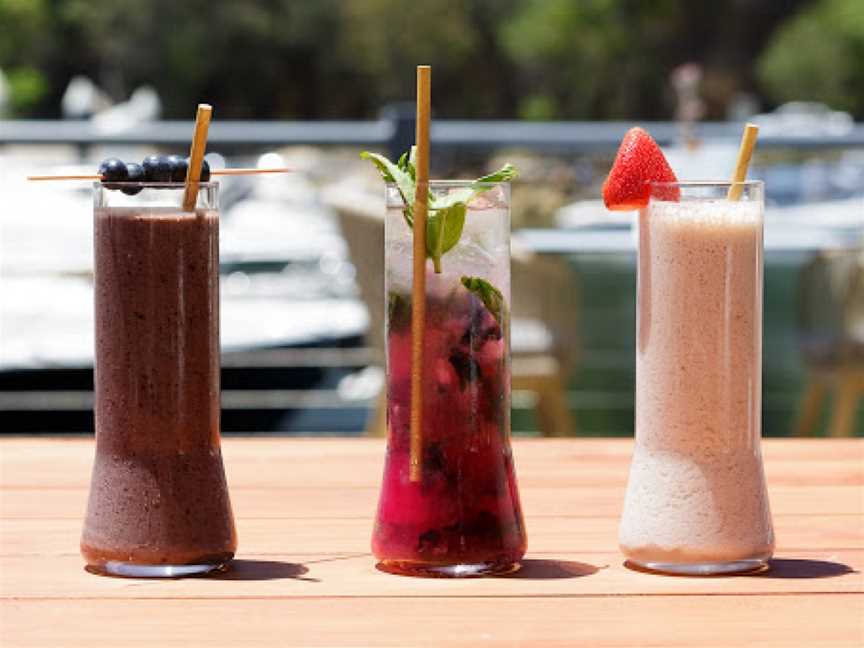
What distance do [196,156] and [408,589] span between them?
267 millimetres

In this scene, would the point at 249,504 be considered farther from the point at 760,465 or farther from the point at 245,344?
the point at 245,344

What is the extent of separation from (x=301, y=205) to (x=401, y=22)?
31070 millimetres

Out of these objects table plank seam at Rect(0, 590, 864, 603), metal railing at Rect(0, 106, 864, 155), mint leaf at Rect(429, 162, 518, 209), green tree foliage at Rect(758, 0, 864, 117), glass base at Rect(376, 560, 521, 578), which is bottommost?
table plank seam at Rect(0, 590, 864, 603)

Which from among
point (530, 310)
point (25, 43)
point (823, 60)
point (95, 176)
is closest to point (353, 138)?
point (530, 310)

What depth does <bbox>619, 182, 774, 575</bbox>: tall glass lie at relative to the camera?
0.90 metres

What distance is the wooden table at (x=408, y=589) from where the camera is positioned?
0.77 m

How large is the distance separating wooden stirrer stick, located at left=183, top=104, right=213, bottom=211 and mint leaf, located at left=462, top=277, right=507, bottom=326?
16cm

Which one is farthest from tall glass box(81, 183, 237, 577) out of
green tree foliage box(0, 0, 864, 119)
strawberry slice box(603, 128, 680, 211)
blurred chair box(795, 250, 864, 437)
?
green tree foliage box(0, 0, 864, 119)

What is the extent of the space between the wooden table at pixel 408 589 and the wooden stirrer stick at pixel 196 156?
8.6 inches

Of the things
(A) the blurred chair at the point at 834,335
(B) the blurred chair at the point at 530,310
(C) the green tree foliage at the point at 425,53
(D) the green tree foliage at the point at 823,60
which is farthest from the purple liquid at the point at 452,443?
(C) the green tree foliage at the point at 425,53

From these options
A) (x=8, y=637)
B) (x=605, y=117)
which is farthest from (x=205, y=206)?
(x=605, y=117)

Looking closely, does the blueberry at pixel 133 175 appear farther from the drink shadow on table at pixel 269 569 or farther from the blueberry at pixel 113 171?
the drink shadow on table at pixel 269 569

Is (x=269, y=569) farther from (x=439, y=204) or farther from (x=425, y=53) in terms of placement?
(x=425, y=53)

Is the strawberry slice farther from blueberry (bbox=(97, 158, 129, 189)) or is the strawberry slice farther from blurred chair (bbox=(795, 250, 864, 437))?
blurred chair (bbox=(795, 250, 864, 437))
